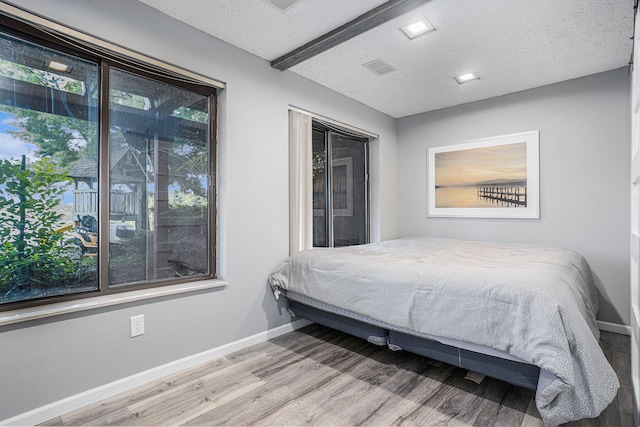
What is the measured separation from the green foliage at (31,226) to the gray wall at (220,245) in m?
0.28

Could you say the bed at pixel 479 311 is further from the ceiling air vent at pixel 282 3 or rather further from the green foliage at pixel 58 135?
the ceiling air vent at pixel 282 3

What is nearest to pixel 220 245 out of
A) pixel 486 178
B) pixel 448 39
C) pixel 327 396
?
pixel 327 396

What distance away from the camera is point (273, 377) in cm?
211

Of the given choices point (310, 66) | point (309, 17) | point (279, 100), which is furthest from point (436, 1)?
point (279, 100)

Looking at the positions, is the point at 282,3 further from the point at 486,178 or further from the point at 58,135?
the point at 486,178

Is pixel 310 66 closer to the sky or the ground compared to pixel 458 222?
closer to the sky

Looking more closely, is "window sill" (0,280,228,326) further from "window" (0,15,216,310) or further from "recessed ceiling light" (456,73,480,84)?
"recessed ceiling light" (456,73,480,84)

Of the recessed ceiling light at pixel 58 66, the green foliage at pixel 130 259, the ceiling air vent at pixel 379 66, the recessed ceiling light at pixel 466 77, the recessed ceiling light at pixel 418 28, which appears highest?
the ceiling air vent at pixel 379 66

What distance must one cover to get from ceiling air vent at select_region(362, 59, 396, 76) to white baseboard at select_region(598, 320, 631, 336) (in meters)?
3.09

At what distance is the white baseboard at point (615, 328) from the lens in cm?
290

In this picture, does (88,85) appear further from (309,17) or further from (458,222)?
(458,222)

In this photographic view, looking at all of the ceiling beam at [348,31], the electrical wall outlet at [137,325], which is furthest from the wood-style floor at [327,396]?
the ceiling beam at [348,31]

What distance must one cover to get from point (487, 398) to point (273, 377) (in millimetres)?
1311

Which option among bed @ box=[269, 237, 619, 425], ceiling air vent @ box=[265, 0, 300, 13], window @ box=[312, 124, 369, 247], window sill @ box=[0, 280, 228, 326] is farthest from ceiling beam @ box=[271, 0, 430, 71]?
window sill @ box=[0, 280, 228, 326]
